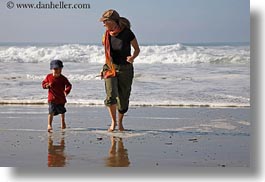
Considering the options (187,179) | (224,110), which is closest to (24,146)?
(187,179)

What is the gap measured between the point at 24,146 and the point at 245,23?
1349 mm

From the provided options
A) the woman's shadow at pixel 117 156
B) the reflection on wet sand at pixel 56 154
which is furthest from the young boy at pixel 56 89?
the woman's shadow at pixel 117 156

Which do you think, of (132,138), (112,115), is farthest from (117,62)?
(132,138)

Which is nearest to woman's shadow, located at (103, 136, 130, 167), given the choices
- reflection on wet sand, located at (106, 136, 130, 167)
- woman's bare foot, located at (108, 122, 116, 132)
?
reflection on wet sand, located at (106, 136, 130, 167)

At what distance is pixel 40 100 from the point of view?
3.62 metres

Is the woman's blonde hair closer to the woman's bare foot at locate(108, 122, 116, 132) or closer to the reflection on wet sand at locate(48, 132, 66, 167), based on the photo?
the woman's bare foot at locate(108, 122, 116, 132)

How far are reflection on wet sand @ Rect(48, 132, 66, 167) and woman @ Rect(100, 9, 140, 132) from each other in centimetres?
35

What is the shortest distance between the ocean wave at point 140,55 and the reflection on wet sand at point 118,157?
541 mm

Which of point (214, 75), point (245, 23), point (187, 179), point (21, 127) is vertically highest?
→ point (245, 23)

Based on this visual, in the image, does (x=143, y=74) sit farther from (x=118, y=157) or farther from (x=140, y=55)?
(x=118, y=157)

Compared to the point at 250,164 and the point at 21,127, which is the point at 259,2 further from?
the point at 21,127

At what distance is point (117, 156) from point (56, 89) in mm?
620

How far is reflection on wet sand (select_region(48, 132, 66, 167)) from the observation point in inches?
120

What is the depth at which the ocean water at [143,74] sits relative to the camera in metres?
3.54
